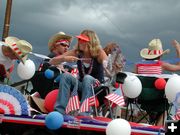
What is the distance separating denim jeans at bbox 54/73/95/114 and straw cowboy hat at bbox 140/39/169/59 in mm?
1411

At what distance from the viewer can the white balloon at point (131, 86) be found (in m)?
5.54

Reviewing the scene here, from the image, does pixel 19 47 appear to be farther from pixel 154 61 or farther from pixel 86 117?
pixel 154 61

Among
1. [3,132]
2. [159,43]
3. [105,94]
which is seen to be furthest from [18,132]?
[159,43]

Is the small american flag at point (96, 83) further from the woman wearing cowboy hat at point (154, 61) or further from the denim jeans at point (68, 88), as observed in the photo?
the woman wearing cowboy hat at point (154, 61)

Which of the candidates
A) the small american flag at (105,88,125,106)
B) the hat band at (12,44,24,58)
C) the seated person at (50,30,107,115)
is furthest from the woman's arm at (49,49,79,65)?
the small american flag at (105,88,125,106)

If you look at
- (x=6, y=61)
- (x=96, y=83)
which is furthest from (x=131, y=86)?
(x=6, y=61)

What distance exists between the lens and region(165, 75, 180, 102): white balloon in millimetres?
5252

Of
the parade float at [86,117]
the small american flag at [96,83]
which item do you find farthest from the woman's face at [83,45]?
the parade float at [86,117]

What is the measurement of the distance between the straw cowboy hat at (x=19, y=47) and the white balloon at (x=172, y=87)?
1.83 meters

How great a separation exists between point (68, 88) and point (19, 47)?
806 mm

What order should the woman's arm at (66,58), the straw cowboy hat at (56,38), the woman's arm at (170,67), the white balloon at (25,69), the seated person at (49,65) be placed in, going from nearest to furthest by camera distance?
the woman's arm at (66,58), the white balloon at (25,69), the woman's arm at (170,67), the seated person at (49,65), the straw cowboy hat at (56,38)

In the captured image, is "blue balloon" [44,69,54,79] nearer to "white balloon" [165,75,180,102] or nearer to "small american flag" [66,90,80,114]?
"small american flag" [66,90,80,114]

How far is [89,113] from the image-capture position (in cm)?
530

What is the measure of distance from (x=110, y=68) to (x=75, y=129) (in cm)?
97
